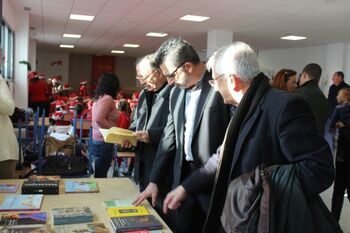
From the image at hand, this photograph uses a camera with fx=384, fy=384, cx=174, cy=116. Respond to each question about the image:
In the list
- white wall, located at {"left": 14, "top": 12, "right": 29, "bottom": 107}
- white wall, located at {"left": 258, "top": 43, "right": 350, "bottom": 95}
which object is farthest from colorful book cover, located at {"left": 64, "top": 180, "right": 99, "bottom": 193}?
white wall, located at {"left": 258, "top": 43, "right": 350, "bottom": 95}

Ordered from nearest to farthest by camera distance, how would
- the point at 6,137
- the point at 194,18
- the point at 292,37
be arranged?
the point at 6,137 < the point at 194,18 < the point at 292,37

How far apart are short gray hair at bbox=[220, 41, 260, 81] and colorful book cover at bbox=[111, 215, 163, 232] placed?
660 mm

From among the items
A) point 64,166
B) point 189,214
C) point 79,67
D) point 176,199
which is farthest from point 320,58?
point 79,67

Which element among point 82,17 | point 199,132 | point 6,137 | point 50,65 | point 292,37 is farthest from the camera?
point 50,65

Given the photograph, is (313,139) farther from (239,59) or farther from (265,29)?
(265,29)

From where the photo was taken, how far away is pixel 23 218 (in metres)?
1.54

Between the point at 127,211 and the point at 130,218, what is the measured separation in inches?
4.0

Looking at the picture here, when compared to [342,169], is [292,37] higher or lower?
higher

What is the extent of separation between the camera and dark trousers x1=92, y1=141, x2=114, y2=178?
4141mm

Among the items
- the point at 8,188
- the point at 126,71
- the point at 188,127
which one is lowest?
the point at 8,188

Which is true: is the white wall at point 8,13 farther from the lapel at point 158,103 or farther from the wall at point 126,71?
the wall at point 126,71

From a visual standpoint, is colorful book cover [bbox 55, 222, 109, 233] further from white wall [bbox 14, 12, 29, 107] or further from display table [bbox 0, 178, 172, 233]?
white wall [bbox 14, 12, 29, 107]

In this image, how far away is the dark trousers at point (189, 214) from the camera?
79.2 inches

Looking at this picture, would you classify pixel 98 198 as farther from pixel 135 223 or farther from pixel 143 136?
pixel 143 136
